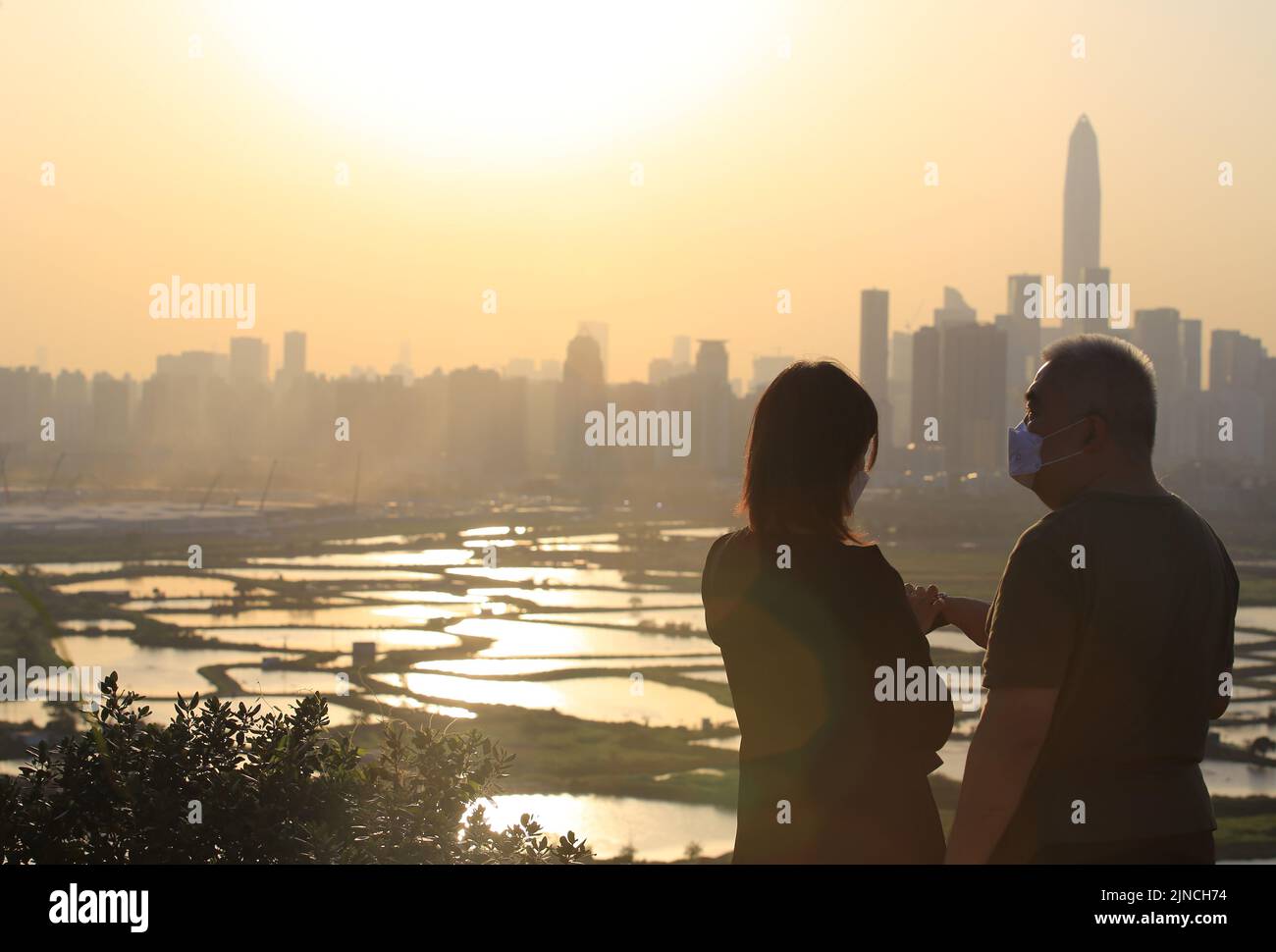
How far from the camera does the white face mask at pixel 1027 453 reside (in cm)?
209

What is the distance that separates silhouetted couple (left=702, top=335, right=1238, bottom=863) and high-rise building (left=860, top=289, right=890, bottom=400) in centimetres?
5647

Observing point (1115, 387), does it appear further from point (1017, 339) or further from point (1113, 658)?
point (1017, 339)

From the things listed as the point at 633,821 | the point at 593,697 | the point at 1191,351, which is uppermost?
the point at 1191,351

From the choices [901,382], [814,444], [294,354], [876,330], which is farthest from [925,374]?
[814,444]

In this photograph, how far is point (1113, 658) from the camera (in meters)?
1.91

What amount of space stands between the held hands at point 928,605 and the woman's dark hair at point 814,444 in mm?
384

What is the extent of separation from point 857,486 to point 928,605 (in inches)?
14.6

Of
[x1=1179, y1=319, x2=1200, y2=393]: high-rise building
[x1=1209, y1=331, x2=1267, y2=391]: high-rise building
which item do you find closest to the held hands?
[x1=1179, y1=319, x2=1200, y2=393]: high-rise building

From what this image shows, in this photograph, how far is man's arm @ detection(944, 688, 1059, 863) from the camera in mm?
1889

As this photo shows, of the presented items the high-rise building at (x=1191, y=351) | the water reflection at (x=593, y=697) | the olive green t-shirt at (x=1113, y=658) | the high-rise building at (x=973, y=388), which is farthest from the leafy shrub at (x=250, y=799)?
the high-rise building at (x=1191, y=351)

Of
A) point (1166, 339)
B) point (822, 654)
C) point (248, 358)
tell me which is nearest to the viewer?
point (822, 654)

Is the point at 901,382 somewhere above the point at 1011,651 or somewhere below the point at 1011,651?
above

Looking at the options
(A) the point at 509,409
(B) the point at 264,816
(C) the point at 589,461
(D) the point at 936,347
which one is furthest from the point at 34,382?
(B) the point at 264,816

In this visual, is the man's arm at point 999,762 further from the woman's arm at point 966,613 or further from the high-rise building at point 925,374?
the high-rise building at point 925,374
